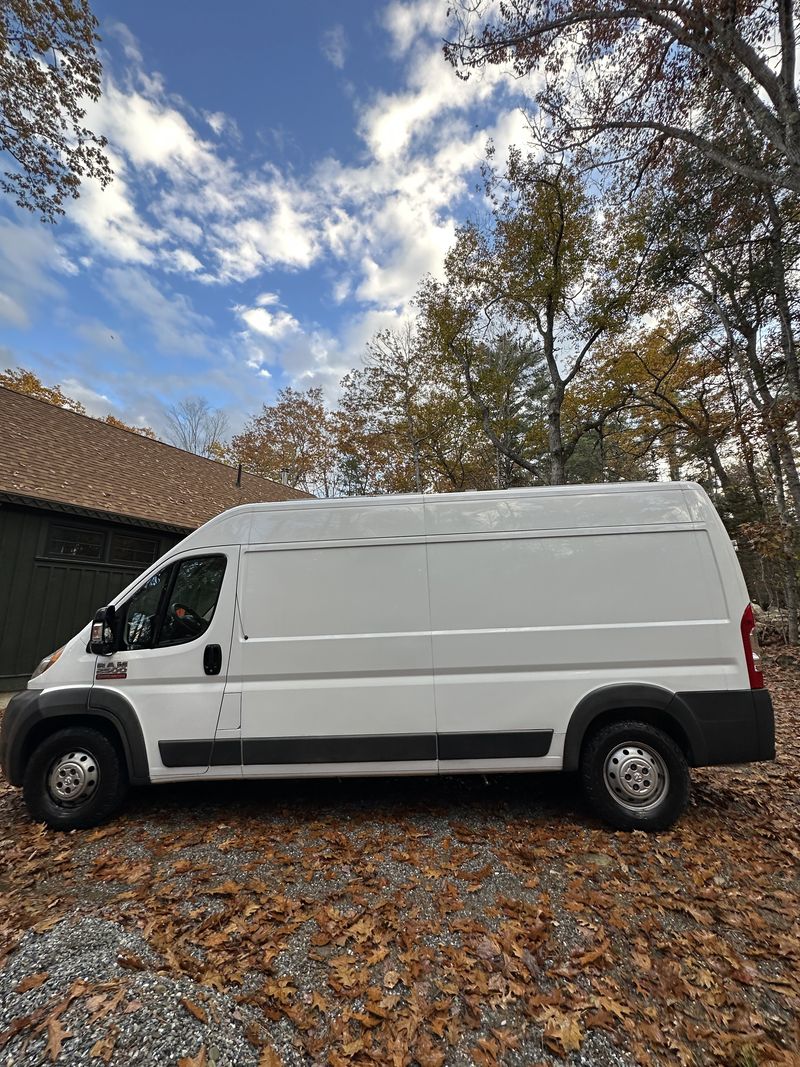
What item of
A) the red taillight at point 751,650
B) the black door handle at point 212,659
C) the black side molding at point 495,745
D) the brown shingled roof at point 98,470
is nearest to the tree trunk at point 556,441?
the brown shingled roof at point 98,470

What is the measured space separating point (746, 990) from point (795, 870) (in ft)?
4.34

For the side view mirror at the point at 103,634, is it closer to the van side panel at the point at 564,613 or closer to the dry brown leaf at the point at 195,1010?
the dry brown leaf at the point at 195,1010

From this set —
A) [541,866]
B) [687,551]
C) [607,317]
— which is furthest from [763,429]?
[541,866]

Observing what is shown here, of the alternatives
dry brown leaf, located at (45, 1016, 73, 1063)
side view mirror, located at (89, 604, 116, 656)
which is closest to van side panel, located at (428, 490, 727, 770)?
dry brown leaf, located at (45, 1016, 73, 1063)

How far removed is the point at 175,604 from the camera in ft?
11.5

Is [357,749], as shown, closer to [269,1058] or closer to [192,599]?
[269,1058]

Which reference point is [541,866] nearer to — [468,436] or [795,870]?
[795,870]

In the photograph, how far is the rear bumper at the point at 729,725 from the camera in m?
3.07

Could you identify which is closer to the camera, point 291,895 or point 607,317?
point 291,895

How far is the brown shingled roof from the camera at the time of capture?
823 centimetres

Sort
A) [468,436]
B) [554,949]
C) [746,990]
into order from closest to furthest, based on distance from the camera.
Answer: [746,990] < [554,949] < [468,436]

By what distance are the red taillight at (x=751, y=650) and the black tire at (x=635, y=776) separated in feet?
2.42

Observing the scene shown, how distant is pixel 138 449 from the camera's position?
12492mm

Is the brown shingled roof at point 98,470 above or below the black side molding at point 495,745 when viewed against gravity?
above
